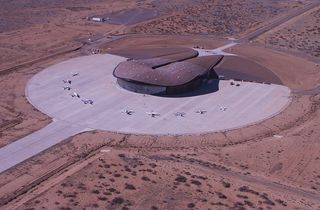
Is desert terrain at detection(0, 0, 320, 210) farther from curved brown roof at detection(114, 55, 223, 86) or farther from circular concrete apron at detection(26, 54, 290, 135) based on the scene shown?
curved brown roof at detection(114, 55, 223, 86)

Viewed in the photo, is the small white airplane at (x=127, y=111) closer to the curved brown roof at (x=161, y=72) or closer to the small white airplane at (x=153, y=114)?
the small white airplane at (x=153, y=114)

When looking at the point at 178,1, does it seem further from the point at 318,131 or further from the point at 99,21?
the point at 318,131

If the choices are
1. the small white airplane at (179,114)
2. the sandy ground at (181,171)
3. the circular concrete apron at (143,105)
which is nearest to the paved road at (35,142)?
the sandy ground at (181,171)

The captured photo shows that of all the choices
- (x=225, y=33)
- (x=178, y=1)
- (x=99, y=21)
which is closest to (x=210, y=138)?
(x=225, y=33)

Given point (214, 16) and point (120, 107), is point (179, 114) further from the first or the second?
point (214, 16)

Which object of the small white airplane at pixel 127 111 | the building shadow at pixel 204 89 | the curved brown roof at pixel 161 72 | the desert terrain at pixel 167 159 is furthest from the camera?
the building shadow at pixel 204 89

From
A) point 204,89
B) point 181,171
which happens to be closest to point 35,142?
point 181,171

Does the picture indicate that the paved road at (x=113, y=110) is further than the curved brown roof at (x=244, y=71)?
No
